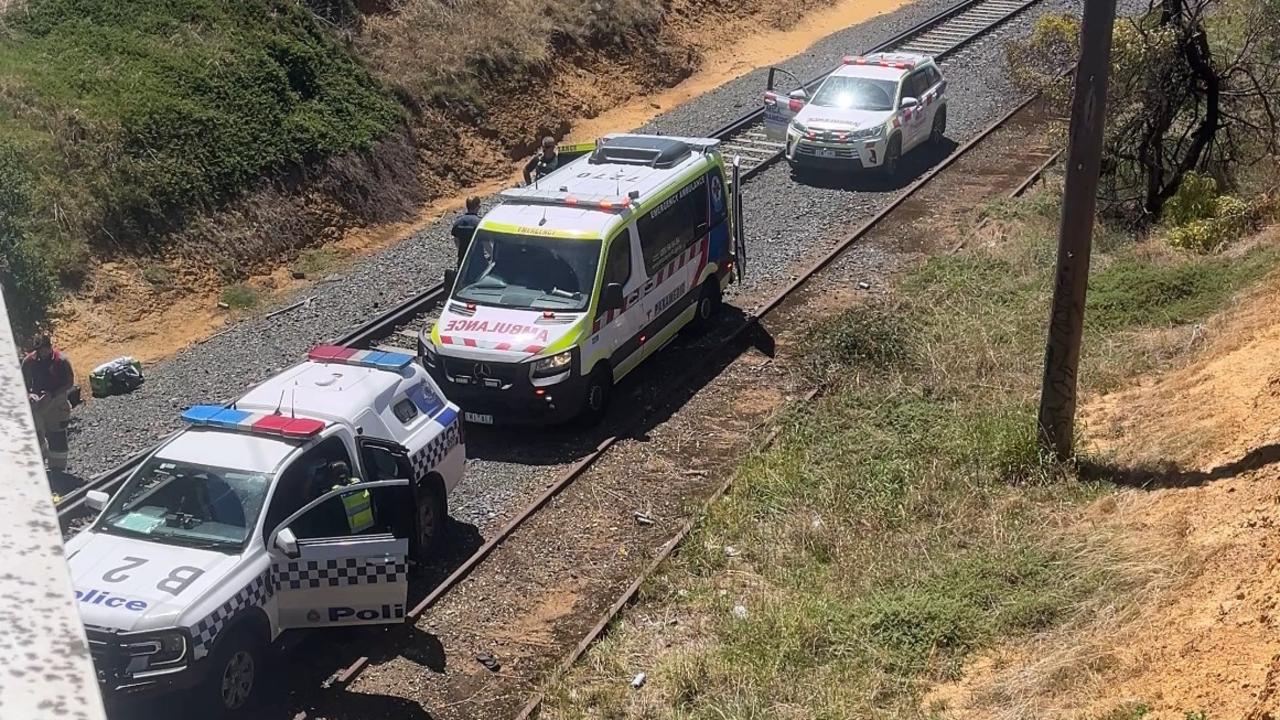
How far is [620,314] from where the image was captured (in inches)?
555

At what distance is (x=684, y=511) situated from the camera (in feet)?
39.3

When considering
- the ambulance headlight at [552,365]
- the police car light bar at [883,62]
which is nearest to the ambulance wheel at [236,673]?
the ambulance headlight at [552,365]

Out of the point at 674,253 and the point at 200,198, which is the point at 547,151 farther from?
the point at 200,198

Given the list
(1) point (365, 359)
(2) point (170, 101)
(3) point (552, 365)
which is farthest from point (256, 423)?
(2) point (170, 101)

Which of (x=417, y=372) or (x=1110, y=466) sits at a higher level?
(x=417, y=372)

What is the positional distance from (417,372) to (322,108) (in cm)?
1228

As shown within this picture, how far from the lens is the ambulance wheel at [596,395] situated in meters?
13.6

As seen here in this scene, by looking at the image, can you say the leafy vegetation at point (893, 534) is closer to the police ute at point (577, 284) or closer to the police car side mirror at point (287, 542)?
the police ute at point (577, 284)

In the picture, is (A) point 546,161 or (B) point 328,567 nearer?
(B) point 328,567

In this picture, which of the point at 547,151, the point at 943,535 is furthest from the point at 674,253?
the point at 943,535

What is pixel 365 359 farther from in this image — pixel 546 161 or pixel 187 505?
pixel 546 161

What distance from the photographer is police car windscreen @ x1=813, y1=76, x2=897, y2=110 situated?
22.5 m

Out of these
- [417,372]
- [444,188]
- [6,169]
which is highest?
[6,169]

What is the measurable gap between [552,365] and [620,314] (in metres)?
1.26
